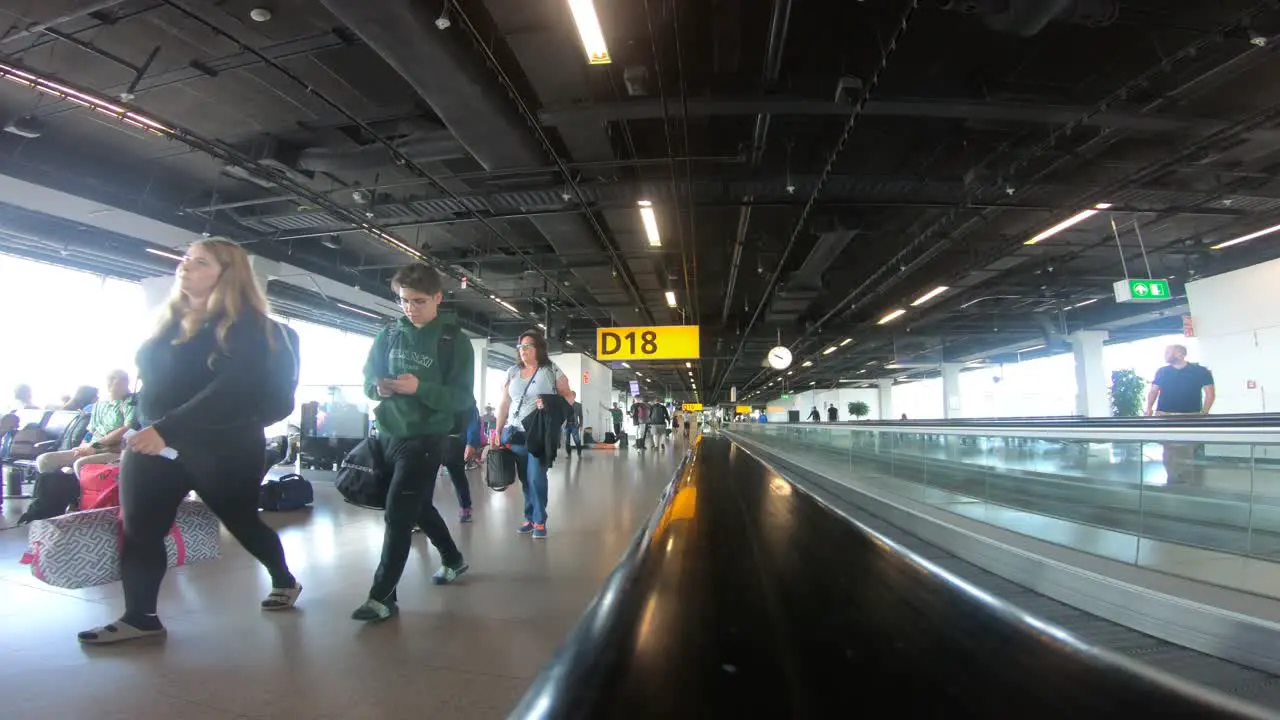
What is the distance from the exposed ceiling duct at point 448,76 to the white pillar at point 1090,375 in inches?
867

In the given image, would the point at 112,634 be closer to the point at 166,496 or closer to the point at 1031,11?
the point at 166,496

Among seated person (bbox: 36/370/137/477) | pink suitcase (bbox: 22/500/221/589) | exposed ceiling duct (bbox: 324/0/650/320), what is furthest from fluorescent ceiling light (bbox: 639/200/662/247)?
pink suitcase (bbox: 22/500/221/589)

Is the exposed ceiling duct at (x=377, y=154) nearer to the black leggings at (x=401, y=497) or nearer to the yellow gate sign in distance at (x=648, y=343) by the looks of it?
the black leggings at (x=401, y=497)

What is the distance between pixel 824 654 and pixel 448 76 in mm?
5905

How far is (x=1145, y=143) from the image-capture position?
788cm

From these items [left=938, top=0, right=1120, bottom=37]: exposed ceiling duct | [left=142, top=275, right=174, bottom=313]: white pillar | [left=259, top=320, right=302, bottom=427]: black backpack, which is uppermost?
[left=938, top=0, right=1120, bottom=37]: exposed ceiling duct

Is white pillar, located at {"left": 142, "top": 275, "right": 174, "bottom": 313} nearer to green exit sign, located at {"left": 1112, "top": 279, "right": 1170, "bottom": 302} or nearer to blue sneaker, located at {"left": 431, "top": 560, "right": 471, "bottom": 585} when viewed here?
blue sneaker, located at {"left": 431, "top": 560, "right": 471, "bottom": 585}

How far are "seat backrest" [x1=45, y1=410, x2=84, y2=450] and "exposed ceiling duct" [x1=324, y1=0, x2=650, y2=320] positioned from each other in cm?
500

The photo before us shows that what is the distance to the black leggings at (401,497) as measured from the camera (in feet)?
7.58

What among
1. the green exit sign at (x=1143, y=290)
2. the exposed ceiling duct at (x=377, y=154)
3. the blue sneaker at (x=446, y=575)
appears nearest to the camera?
the blue sneaker at (x=446, y=575)

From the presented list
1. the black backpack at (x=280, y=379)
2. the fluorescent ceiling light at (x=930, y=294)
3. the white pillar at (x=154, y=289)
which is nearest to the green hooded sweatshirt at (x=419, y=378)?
the black backpack at (x=280, y=379)

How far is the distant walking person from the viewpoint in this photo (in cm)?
202

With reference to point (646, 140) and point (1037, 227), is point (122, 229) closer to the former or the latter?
point (646, 140)

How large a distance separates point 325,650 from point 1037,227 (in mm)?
12369
